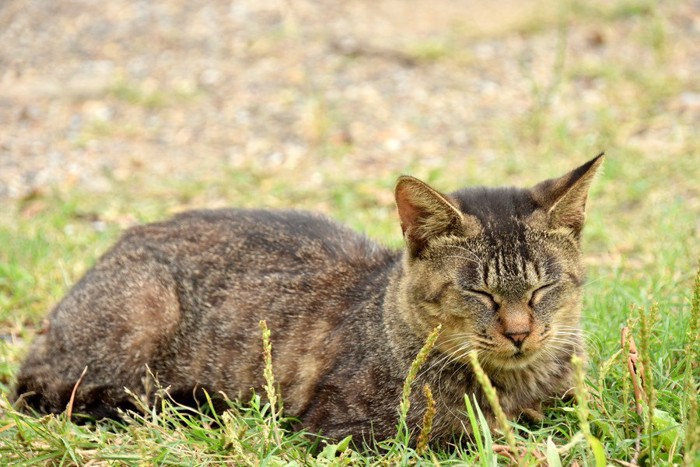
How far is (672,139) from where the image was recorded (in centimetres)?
699

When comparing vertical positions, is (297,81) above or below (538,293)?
above

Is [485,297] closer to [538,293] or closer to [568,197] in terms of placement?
[538,293]

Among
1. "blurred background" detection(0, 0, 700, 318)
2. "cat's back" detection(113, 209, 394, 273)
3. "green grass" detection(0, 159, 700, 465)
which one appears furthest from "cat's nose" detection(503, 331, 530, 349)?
"blurred background" detection(0, 0, 700, 318)

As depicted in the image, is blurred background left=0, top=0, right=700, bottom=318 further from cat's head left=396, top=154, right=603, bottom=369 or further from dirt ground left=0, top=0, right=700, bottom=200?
cat's head left=396, top=154, right=603, bottom=369

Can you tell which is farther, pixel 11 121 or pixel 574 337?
pixel 11 121

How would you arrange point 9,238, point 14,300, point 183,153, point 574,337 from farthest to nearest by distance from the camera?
point 183,153, point 9,238, point 14,300, point 574,337

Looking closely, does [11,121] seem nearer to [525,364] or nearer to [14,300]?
[14,300]

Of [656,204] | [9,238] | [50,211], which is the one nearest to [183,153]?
[50,211]

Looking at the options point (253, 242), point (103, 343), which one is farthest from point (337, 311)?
point (103, 343)

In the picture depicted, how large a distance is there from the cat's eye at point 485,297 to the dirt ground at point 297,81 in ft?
13.4

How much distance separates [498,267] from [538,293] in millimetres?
185

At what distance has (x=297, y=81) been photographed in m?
8.80

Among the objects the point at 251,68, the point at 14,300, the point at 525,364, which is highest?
the point at 251,68

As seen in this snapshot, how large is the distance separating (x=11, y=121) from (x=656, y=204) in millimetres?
6180
